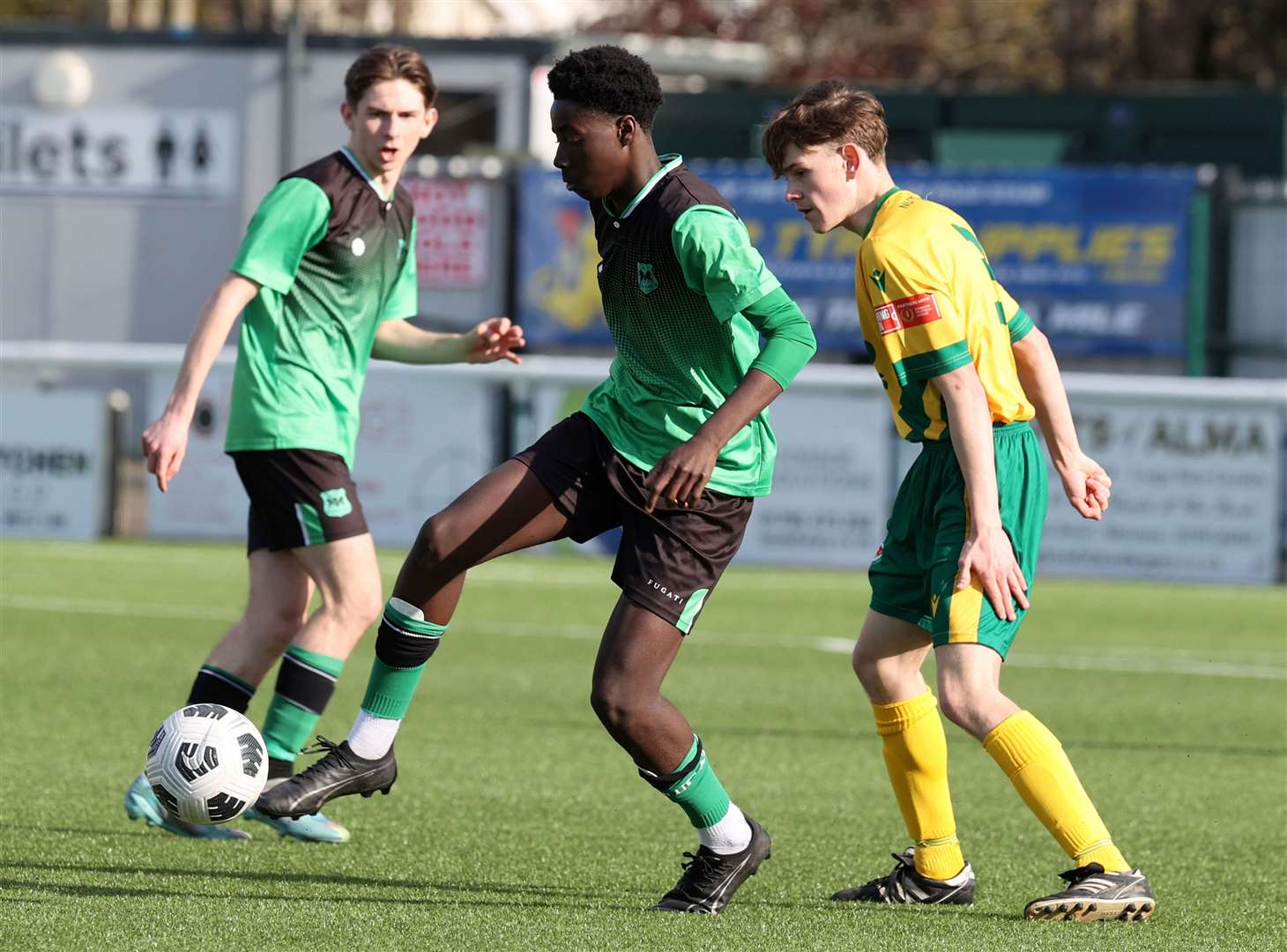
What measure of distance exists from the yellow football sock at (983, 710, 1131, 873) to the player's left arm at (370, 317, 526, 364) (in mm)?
1854

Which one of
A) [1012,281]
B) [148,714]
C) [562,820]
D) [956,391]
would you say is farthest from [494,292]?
→ [956,391]

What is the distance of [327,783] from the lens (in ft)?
17.4

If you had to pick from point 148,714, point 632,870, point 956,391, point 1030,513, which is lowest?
point 148,714

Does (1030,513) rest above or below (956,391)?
below

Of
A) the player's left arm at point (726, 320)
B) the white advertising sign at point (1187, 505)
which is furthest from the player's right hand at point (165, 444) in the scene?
the white advertising sign at point (1187, 505)

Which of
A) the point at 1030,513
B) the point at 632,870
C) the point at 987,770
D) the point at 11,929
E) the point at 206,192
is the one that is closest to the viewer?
the point at 11,929

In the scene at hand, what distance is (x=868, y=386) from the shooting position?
16422 mm

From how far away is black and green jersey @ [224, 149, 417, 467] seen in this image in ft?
19.5

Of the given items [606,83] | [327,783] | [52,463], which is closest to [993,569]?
[606,83]

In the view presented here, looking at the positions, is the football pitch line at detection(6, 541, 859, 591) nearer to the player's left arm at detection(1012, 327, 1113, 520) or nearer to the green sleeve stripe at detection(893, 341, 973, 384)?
the player's left arm at detection(1012, 327, 1113, 520)

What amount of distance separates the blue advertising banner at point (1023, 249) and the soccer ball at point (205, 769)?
1706cm

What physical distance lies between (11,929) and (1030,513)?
8.54ft

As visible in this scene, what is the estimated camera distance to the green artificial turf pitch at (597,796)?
5016 millimetres

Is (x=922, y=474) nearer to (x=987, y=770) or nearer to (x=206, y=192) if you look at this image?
(x=987, y=770)
